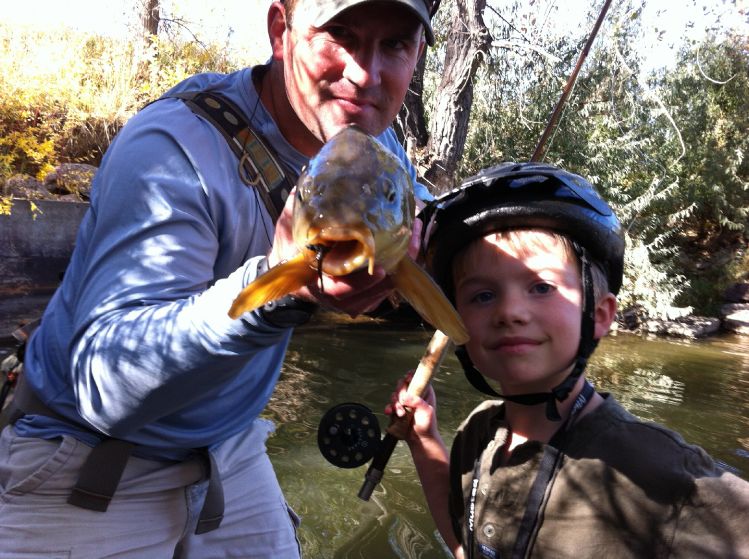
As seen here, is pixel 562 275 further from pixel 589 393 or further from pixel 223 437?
pixel 223 437

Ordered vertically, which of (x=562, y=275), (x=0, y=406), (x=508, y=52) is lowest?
(x=0, y=406)

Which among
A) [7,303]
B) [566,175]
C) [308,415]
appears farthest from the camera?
[7,303]

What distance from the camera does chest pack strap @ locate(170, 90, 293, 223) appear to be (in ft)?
7.45

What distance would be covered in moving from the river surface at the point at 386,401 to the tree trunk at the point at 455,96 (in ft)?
10.2

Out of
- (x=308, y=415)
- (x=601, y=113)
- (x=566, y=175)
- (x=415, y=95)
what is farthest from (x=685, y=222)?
(x=566, y=175)

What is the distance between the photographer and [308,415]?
6996 mm

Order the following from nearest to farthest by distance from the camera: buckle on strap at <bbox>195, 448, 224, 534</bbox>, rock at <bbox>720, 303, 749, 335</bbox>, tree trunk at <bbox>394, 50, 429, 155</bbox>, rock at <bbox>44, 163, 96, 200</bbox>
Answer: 1. buckle on strap at <bbox>195, 448, 224, 534</bbox>
2. tree trunk at <bbox>394, 50, 429, 155</bbox>
3. rock at <bbox>44, 163, 96, 200</bbox>
4. rock at <bbox>720, 303, 749, 335</bbox>

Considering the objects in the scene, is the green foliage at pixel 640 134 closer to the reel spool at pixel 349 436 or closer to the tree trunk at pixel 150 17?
the reel spool at pixel 349 436

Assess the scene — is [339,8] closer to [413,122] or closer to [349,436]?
[349,436]

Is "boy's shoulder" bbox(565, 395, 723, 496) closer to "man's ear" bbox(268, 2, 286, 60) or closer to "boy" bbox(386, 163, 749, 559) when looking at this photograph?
"boy" bbox(386, 163, 749, 559)

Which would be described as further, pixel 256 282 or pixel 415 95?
pixel 415 95

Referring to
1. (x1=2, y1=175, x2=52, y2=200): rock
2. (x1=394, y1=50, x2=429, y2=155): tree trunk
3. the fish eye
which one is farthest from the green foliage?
(x1=2, y1=175, x2=52, y2=200): rock

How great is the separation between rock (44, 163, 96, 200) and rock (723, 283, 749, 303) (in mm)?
20320

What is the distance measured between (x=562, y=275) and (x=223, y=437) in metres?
1.47
